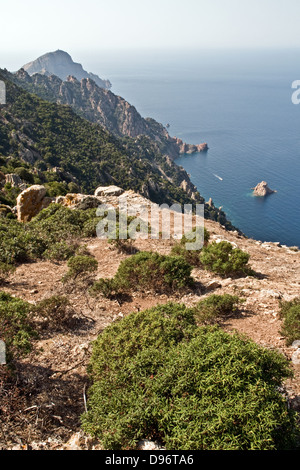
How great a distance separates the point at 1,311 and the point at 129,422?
3596 mm

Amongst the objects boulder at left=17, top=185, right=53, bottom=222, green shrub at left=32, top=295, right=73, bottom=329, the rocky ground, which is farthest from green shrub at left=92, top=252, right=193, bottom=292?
boulder at left=17, top=185, right=53, bottom=222

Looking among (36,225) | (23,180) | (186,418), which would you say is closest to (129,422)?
(186,418)

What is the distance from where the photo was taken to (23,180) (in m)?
31.9

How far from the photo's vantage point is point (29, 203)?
2228 centimetres

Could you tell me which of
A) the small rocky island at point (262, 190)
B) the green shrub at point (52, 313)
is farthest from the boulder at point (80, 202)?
the small rocky island at point (262, 190)

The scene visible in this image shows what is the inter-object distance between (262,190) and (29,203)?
82127mm

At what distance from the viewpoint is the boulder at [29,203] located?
2205 cm

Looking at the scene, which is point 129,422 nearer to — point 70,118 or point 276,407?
point 276,407

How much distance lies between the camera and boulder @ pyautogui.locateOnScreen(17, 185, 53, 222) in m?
22.1

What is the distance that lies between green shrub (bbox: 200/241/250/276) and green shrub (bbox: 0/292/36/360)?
7690 mm

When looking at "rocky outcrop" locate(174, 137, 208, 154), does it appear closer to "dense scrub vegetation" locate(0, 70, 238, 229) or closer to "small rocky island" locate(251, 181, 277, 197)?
"small rocky island" locate(251, 181, 277, 197)

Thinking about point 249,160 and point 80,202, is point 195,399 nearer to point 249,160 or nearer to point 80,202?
point 80,202

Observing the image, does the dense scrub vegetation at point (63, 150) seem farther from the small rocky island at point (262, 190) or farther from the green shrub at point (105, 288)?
the green shrub at point (105, 288)

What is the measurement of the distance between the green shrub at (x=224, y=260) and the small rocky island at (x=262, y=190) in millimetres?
85591
